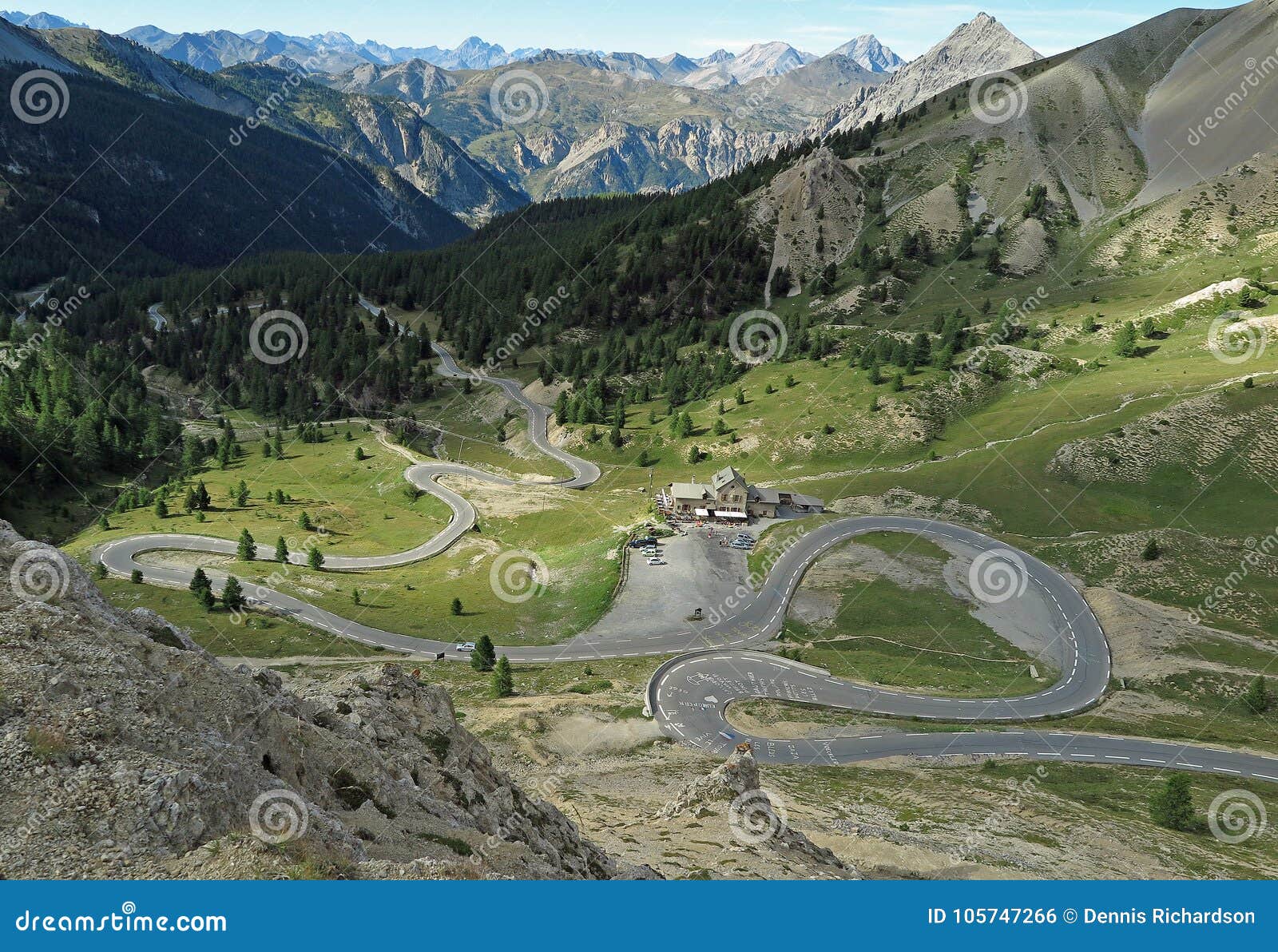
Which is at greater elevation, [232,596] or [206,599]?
[232,596]

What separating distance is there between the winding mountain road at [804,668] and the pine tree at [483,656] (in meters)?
4.97

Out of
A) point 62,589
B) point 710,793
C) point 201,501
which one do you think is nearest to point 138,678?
point 62,589

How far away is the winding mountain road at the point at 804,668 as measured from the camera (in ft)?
184

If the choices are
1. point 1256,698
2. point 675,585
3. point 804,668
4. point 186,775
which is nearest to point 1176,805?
point 1256,698

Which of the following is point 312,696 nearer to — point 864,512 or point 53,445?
point 864,512

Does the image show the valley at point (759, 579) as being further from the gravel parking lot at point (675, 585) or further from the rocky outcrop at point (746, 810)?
the gravel parking lot at point (675, 585)

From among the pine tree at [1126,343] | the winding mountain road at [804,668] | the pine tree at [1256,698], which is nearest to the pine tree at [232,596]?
the winding mountain road at [804,668]

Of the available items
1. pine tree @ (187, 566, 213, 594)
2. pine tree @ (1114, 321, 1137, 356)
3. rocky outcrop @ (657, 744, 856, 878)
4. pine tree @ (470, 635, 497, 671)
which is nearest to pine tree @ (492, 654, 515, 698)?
pine tree @ (470, 635, 497, 671)

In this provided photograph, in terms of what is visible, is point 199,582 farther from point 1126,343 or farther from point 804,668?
point 1126,343

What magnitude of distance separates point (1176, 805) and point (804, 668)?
30343 millimetres

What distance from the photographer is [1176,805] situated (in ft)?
142

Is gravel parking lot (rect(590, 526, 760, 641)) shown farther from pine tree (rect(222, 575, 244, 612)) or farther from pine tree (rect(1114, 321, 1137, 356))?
pine tree (rect(1114, 321, 1137, 356))

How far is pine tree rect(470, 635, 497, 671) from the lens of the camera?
6831 centimetres

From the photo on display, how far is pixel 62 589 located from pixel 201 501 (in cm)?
11244
